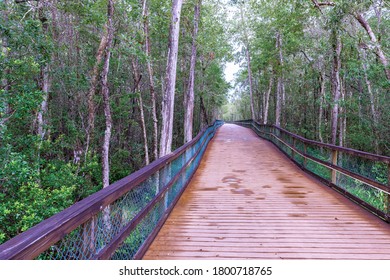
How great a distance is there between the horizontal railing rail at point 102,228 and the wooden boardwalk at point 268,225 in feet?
0.76

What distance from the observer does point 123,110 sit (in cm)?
1789

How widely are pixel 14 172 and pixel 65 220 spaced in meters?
6.73

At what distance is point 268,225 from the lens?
4.12 meters

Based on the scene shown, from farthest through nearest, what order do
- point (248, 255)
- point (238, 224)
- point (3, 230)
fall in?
point (3, 230) < point (238, 224) < point (248, 255)

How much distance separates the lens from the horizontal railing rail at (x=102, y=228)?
4.74 ft

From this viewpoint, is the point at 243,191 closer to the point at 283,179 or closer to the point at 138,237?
the point at 283,179

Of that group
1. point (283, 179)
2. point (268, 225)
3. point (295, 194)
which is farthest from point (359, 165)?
point (268, 225)

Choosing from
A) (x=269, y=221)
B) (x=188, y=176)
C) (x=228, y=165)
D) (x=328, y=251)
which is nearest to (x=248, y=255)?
(x=328, y=251)

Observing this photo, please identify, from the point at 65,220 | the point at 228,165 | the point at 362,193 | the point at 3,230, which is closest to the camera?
the point at 65,220

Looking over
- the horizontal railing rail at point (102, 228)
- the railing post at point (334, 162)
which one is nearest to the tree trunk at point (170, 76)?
the horizontal railing rail at point (102, 228)

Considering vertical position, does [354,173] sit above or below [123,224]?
above

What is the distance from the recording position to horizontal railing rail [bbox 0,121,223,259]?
1443 mm

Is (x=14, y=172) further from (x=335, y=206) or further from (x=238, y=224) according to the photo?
(x=335, y=206)

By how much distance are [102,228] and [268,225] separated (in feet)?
8.72
